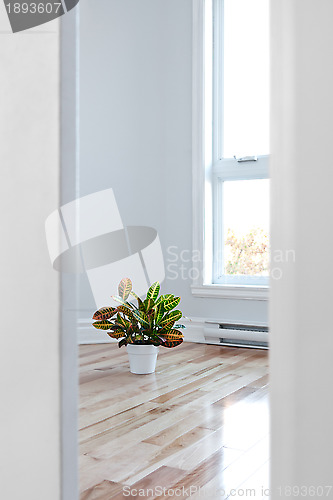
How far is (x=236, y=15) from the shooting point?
3307 millimetres

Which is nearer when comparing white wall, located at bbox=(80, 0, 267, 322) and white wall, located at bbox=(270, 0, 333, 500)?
white wall, located at bbox=(270, 0, 333, 500)

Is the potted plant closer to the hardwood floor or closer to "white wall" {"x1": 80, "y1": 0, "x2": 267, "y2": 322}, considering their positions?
the hardwood floor

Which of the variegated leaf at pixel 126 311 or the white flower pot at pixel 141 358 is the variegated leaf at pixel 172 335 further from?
the variegated leaf at pixel 126 311

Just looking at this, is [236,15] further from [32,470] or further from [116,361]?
[32,470]

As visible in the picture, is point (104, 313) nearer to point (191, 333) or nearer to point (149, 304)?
point (149, 304)

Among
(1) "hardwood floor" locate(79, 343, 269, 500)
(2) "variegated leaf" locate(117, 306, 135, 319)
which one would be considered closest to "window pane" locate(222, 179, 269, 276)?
A: (1) "hardwood floor" locate(79, 343, 269, 500)

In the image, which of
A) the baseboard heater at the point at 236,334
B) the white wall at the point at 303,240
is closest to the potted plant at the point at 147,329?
the baseboard heater at the point at 236,334

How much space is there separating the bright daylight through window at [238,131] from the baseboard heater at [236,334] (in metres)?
0.30

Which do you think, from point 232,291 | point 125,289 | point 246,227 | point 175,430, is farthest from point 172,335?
point 246,227

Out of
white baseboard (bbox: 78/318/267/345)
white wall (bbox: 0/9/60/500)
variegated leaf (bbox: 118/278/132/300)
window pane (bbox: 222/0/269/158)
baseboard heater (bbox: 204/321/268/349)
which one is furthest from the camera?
window pane (bbox: 222/0/269/158)

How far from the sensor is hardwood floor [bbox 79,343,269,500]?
1.24m

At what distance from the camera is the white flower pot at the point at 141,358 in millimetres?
2328

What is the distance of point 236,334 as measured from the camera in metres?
3.03

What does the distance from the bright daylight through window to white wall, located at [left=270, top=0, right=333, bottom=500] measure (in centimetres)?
268
